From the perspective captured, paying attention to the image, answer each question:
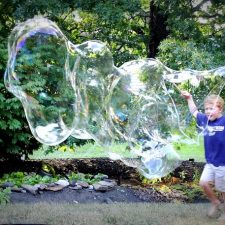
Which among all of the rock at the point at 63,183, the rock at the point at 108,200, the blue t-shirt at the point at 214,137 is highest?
the blue t-shirt at the point at 214,137

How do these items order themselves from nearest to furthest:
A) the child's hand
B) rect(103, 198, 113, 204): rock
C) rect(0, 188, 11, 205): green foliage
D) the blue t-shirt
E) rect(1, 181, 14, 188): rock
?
the blue t-shirt → the child's hand → rect(0, 188, 11, 205): green foliage → rect(103, 198, 113, 204): rock → rect(1, 181, 14, 188): rock

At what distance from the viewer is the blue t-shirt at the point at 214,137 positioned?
16.2 feet

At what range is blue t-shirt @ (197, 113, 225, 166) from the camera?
4930mm

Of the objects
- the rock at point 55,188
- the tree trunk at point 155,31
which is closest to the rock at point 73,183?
the rock at point 55,188

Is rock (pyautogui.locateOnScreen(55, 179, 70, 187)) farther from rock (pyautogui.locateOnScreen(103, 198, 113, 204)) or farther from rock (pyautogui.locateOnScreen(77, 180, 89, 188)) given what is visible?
rock (pyautogui.locateOnScreen(103, 198, 113, 204))

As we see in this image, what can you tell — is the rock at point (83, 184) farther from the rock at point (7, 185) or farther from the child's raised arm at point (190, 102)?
the child's raised arm at point (190, 102)

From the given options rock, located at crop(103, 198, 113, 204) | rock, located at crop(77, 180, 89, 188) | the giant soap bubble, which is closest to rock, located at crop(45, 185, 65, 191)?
rock, located at crop(77, 180, 89, 188)

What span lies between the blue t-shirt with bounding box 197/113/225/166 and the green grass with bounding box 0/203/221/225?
692 millimetres

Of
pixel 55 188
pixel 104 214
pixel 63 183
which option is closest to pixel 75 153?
pixel 63 183

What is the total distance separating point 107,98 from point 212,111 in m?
1.05

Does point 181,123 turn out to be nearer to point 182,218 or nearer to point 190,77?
point 190,77

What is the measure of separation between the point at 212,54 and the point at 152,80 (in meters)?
2.88

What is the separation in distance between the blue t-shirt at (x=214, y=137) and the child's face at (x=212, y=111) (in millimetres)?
37

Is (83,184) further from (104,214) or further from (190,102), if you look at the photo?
(190,102)
